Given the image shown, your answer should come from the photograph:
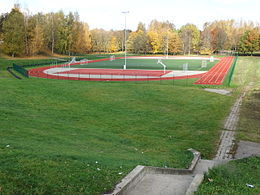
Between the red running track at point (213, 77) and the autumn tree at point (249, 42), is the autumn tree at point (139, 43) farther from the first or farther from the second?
the red running track at point (213, 77)

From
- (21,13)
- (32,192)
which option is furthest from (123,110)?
(21,13)

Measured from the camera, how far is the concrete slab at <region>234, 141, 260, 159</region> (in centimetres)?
1330

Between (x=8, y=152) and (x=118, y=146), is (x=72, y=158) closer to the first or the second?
(x=8, y=152)

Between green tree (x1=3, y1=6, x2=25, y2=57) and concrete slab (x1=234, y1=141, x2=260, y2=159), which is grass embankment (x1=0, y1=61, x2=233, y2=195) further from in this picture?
green tree (x1=3, y1=6, x2=25, y2=57)

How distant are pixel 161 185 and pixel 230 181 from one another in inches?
70.3

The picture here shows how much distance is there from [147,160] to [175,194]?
12.5 ft

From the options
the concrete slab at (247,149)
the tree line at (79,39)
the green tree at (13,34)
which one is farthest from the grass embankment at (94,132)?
the tree line at (79,39)

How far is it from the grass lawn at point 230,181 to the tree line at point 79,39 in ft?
264

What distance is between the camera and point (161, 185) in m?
7.75

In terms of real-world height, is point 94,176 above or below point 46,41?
below

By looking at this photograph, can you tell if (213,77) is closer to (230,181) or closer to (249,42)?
(230,181)

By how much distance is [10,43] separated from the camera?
79.8 m

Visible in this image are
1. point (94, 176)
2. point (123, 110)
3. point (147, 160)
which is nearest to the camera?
point (94, 176)

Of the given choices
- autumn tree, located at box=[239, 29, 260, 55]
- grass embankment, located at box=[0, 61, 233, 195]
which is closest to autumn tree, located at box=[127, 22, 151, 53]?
autumn tree, located at box=[239, 29, 260, 55]
